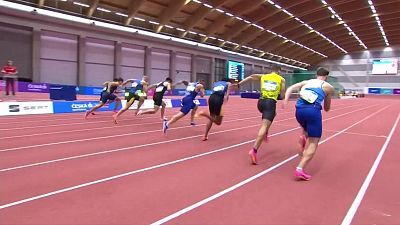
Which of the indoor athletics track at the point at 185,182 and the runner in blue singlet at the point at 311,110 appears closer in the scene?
the indoor athletics track at the point at 185,182

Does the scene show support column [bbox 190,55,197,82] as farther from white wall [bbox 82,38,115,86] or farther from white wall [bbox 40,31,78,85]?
white wall [bbox 40,31,78,85]

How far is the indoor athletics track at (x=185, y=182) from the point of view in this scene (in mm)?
3709

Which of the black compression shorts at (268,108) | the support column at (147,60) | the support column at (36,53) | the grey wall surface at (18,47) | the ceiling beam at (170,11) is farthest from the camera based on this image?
the support column at (147,60)

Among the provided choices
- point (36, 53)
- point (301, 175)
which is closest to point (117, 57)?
point (36, 53)

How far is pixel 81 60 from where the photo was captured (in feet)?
111

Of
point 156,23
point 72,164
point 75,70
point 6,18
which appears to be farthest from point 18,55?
point 72,164

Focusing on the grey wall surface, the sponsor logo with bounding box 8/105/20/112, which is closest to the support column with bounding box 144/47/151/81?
the grey wall surface

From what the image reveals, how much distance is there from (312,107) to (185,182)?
7.41 feet

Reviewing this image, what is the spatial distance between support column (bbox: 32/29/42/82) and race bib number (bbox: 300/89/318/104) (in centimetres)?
2944

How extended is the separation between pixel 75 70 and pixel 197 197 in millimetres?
32431

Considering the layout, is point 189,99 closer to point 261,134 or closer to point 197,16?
point 261,134

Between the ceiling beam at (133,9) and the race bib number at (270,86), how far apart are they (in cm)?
2995

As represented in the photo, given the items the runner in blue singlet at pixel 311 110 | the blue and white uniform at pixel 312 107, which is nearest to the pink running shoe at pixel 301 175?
the runner in blue singlet at pixel 311 110

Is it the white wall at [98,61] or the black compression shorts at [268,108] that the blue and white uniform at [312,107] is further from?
the white wall at [98,61]
